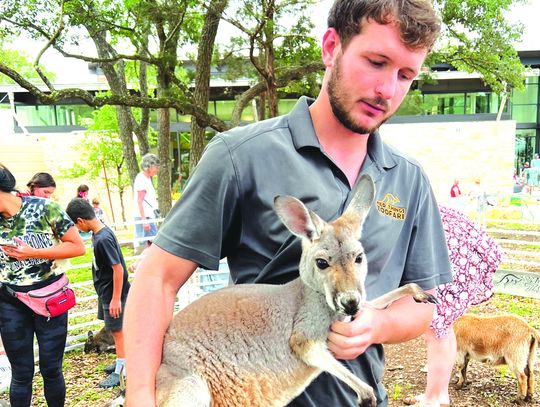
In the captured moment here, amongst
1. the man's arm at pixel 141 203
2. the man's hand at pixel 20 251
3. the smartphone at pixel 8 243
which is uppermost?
the smartphone at pixel 8 243

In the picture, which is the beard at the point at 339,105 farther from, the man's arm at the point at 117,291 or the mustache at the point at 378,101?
the man's arm at the point at 117,291

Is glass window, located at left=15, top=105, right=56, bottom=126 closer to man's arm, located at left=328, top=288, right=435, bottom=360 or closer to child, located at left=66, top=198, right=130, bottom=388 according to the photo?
child, located at left=66, top=198, right=130, bottom=388

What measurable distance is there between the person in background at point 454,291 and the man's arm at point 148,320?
336 cm

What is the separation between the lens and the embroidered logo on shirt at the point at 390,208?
68.1 inches

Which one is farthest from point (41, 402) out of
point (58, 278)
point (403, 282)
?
point (403, 282)

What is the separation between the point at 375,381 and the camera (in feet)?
5.82

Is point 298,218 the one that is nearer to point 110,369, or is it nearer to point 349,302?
point 349,302

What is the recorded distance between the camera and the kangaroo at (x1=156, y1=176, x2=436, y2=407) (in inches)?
61.3

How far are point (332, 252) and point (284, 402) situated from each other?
57 cm

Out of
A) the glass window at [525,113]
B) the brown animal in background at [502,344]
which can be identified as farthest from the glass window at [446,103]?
the brown animal in background at [502,344]

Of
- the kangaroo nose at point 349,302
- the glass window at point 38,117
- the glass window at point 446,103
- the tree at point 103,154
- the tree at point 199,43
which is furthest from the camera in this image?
the glass window at point 38,117

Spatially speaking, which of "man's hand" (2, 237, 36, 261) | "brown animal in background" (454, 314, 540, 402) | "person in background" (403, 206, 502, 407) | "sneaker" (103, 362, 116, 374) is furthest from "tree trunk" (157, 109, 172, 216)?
"person in background" (403, 206, 502, 407)

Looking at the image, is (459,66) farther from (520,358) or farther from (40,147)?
(40,147)

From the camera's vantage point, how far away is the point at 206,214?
156 centimetres
